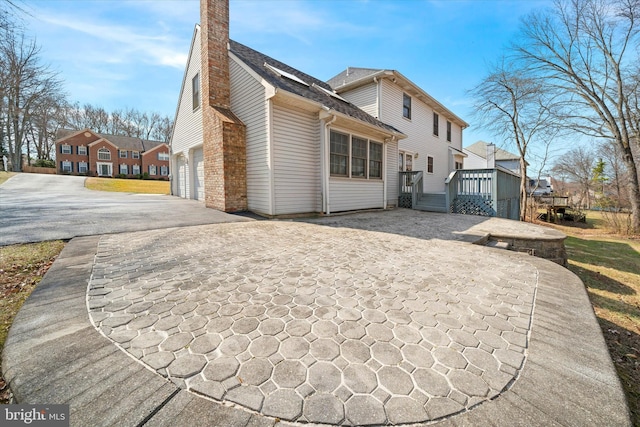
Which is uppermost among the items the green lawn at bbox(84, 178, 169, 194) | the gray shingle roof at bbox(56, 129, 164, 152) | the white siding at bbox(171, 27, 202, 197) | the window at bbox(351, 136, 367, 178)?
the gray shingle roof at bbox(56, 129, 164, 152)

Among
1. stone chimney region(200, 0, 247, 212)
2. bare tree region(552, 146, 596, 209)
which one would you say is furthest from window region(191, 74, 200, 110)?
bare tree region(552, 146, 596, 209)

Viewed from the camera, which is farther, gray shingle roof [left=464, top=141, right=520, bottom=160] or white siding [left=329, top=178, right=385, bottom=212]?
gray shingle roof [left=464, top=141, right=520, bottom=160]

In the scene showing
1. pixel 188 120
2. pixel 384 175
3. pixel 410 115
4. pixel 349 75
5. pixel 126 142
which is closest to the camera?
pixel 384 175

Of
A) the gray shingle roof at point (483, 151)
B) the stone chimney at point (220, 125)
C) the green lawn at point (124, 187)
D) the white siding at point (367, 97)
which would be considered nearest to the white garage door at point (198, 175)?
the stone chimney at point (220, 125)

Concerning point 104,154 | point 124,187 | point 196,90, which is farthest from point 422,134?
point 104,154

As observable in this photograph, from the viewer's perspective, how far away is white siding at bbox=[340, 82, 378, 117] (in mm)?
11500

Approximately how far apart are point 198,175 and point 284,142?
5.61 m

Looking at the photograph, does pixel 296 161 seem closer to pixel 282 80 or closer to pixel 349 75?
pixel 282 80

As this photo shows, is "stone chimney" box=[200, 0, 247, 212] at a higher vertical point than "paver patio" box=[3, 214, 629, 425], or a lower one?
higher

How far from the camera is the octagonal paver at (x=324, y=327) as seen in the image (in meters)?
1.35

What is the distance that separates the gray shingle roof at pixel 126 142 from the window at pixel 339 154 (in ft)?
152

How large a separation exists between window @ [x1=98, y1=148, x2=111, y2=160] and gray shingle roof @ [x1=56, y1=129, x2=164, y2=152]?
1770 millimetres

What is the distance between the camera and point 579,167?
29266mm

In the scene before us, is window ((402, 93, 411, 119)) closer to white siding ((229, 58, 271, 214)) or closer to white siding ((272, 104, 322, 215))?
white siding ((272, 104, 322, 215))
